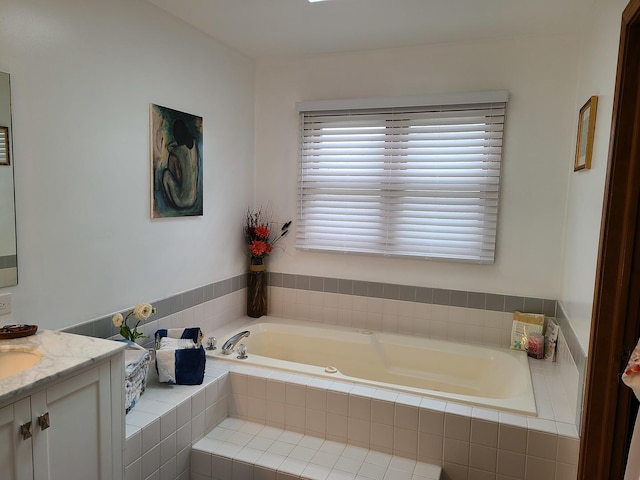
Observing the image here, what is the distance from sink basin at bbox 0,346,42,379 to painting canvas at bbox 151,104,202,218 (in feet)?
3.67

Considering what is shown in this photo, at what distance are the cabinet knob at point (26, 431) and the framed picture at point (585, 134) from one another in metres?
2.54

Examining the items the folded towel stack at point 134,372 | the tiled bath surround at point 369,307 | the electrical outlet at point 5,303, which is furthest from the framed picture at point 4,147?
the tiled bath surround at point 369,307

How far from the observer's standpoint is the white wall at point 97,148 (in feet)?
6.22

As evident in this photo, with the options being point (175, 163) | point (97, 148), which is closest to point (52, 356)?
point (97, 148)

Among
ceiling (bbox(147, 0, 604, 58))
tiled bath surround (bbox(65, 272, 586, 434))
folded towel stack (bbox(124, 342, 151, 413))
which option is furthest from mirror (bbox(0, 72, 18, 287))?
ceiling (bbox(147, 0, 604, 58))

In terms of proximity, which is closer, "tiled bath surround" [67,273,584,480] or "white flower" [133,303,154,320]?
"white flower" [133,303,154,320]

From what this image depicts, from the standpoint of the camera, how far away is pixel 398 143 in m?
3.24

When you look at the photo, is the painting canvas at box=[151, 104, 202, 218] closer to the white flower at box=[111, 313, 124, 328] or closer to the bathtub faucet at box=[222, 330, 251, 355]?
the white flower at box=[111, 313, 124, 328]

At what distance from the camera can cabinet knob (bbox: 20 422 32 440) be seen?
1.32 metres

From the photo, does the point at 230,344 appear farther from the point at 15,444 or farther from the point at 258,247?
the point at 15,444

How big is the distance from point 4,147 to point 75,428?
3.71 feet

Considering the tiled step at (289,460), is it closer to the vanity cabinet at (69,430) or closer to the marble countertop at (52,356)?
the vanity cabinet at (69,430)

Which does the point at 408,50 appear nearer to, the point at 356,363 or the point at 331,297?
the point at 331,297

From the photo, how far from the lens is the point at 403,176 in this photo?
325 centimetres
